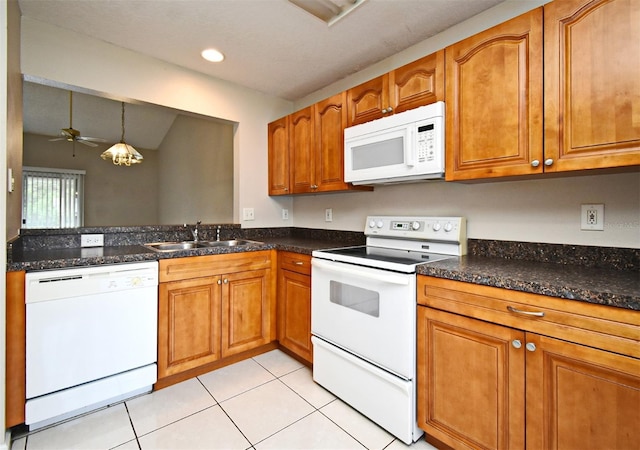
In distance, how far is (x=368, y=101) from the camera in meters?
2.04

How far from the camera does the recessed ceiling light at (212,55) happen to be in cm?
219

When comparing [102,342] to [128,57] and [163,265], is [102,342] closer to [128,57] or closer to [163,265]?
[163,265]

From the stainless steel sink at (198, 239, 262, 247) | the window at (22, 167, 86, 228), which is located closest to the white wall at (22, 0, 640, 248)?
the stainless steel sink at (198, 239, 262, 247)

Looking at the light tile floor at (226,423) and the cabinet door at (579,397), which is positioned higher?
the cabinet door at (579,397)

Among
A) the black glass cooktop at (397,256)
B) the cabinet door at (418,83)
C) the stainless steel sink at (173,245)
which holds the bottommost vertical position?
the black glass cooktop at (397,256)

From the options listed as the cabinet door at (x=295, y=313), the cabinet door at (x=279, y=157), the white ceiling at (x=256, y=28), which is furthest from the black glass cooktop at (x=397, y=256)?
the white ceiling at (x=256, y=28)

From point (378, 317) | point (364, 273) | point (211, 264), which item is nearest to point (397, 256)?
point (364, 273)

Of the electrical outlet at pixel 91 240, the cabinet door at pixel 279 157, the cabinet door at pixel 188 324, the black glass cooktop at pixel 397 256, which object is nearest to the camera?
the black glass cooktop at pixel 397 256

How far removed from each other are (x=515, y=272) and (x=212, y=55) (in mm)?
2374

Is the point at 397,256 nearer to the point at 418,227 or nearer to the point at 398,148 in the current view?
the point at 418,227

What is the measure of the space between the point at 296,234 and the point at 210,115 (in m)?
1.35

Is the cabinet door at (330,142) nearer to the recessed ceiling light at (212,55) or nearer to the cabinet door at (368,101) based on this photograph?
the cabinet door at (368,101)

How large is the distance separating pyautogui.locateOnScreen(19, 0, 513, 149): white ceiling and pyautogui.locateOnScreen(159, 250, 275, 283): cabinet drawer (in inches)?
57.4

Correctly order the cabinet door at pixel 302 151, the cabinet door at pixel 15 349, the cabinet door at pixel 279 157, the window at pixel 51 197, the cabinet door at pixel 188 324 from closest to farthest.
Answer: the cabinet door at pixel 15 349 < the cabinet door at pixel 188 324 < the cabinet door at pixel 302 151 < the cabinet door at pixel 279 157 < the window at pixel 51 197
